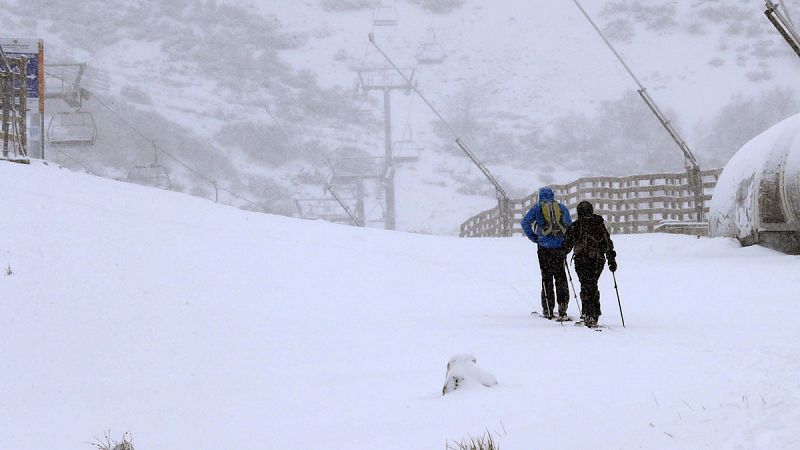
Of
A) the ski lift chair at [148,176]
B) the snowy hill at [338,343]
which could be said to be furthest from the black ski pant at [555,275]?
the ski lift chair at [148,176]

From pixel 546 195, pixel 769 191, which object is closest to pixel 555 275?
pixel 546 195

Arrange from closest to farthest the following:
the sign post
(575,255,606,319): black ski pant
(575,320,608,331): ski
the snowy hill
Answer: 1. the snowy hill
2. (575,320,608,331): ski
3. (575,255,606,319): black ski pant
4. the sign post

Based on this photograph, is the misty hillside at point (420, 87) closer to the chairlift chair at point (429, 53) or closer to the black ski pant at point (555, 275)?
the chairlift chair at point (429, 53)

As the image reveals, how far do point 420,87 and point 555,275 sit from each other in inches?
2403

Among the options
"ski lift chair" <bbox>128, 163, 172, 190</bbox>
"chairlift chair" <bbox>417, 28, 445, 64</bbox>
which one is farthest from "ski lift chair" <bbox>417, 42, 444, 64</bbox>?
"ski lift chair" <bbox>128, 163, 172, 190</bbox>

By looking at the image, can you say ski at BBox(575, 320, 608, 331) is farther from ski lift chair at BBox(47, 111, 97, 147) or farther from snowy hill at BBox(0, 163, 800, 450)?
ski lift chair at BBox(47, 111, 97, 147)

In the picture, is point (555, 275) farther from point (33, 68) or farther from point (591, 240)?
point (33, 68)

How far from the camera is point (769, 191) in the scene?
13.7 meters

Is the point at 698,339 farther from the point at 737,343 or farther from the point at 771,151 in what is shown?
the point at 771,151

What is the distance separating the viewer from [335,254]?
48.8 ft

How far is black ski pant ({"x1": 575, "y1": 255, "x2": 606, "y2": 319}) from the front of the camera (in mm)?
8203

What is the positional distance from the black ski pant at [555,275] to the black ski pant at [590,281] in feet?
2.38

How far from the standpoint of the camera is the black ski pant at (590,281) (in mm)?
8203

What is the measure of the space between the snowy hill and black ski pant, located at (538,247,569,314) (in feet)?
1.41
